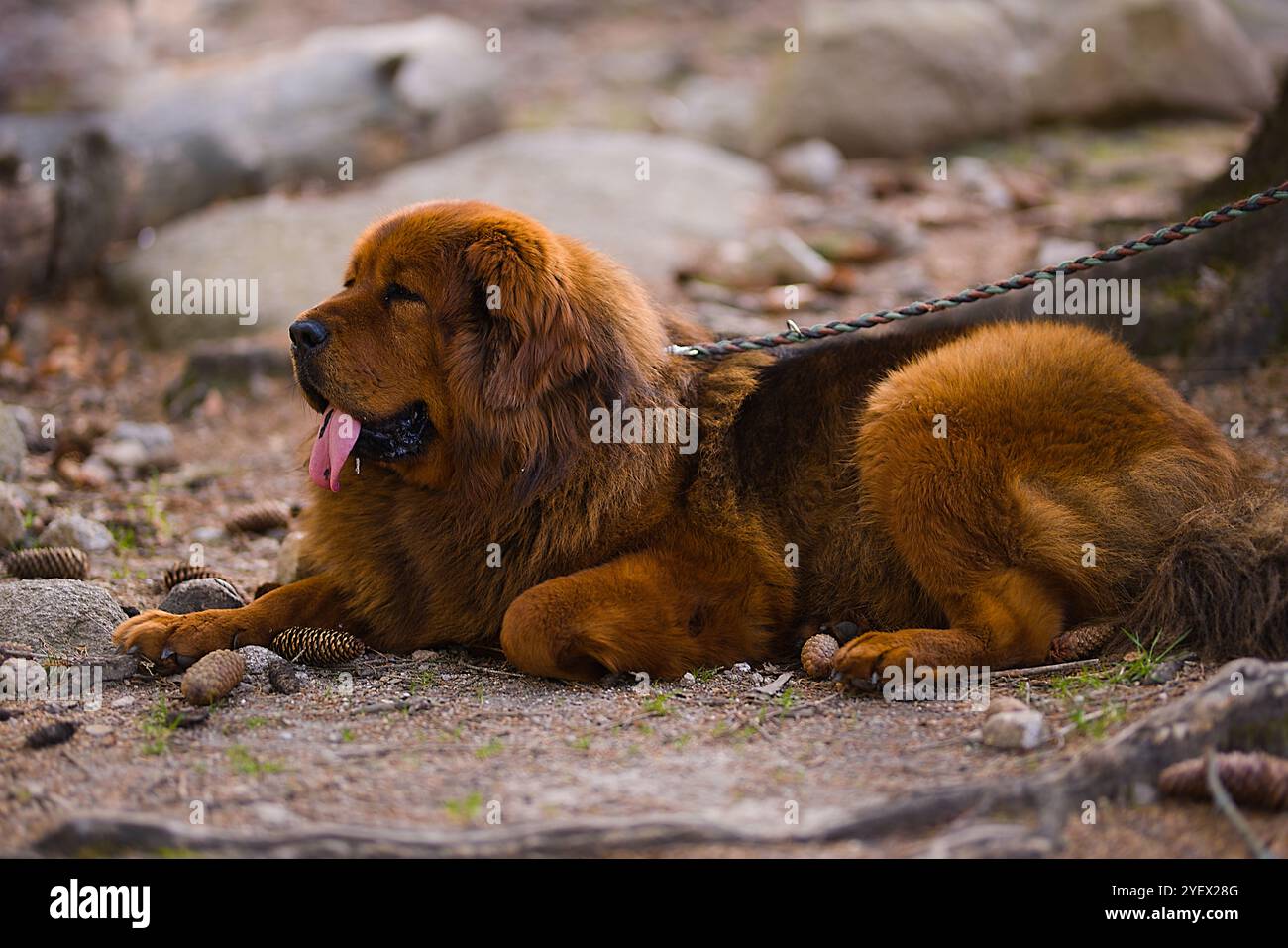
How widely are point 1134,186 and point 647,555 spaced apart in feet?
25.0

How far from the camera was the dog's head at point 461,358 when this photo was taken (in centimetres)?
403

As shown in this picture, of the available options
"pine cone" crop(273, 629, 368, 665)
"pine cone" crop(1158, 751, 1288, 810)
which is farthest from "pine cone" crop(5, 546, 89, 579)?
"pine cone" crop(1158, 751, 1288, 810)

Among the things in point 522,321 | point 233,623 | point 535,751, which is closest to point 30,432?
point 233,623

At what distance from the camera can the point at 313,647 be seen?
4.11 meters

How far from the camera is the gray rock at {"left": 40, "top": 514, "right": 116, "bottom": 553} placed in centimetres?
520

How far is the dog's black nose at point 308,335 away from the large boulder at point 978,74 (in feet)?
27.6

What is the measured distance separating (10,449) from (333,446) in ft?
8.52

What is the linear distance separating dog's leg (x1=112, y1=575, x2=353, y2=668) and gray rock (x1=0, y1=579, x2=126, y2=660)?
130mm

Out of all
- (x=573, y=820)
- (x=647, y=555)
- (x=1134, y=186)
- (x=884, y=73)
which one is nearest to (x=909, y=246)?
(x=1134, y=186)

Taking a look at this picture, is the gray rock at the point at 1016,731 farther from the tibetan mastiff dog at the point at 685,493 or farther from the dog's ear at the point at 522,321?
the dog's ear at the point at 522,321

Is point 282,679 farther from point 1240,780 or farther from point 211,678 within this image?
point 1240,780

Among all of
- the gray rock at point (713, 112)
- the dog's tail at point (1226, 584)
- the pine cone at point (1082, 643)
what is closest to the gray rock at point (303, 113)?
the gray rock at point (713, 112)

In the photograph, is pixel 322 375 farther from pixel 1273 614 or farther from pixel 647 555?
pixel 1273 614

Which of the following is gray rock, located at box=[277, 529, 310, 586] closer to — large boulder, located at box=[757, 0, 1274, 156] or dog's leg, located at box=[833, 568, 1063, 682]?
dog's leg, located at box=[833, 568, 1063, 682]
